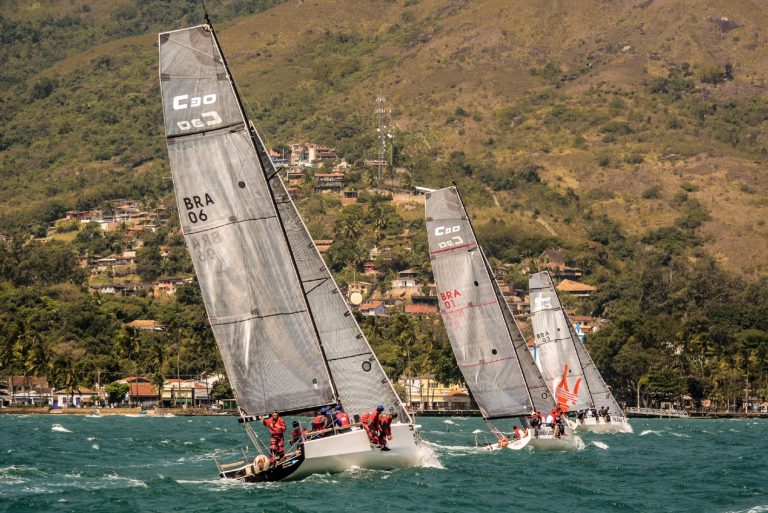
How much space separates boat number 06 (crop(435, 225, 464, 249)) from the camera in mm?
58375

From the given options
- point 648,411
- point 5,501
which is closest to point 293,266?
point 5,501

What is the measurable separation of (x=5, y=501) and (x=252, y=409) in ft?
22.7

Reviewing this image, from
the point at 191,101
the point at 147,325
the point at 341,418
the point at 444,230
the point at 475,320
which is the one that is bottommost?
the point at 341,418

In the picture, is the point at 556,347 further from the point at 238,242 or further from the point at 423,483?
the point at 238,242

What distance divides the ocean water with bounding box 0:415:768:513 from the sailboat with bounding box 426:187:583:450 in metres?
2.03

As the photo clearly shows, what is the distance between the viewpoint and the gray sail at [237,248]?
40656 millimetres

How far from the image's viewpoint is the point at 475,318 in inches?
2301

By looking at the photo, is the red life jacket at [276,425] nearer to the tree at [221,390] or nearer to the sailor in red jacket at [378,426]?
the sailor in red jacket at [378,426]

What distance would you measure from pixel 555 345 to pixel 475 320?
20.9 meters

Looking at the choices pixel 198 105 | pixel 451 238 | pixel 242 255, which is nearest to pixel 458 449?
pixel 451 238

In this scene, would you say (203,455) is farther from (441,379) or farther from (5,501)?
(441,379)

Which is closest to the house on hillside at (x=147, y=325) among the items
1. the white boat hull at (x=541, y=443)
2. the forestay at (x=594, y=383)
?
the forestay at (x=594, y=383)

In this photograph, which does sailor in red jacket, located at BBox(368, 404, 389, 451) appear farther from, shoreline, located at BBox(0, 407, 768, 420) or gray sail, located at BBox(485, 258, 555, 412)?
shoreline, located at BBox(0, 407, 768, 420)

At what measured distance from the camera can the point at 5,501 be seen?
40.7m
